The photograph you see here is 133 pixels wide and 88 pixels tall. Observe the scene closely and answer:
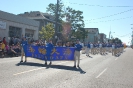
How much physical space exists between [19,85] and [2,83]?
70 cm

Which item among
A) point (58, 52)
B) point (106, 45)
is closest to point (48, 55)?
point (58, 52)

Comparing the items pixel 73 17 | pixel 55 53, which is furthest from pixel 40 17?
pixel 55 53

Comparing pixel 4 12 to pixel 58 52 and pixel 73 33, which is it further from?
pixel 73 33

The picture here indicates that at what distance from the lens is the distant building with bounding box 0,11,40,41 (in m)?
28.6

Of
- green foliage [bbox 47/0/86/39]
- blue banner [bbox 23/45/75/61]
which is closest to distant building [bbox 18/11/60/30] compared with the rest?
green foliage [bbox 47/0/86/39]

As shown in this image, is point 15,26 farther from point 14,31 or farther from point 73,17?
point 73,17

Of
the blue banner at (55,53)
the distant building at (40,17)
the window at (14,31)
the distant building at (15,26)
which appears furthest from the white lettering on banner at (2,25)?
the distant building at (40,17)

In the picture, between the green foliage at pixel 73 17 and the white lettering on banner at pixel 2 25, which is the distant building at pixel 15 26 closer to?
the white lettering on banner at pixel 2 25

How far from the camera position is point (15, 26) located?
31.8m

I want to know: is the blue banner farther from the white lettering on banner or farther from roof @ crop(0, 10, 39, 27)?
roof @ crop(0, 10, 39, 27)

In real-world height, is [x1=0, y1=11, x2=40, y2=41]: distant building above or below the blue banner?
above

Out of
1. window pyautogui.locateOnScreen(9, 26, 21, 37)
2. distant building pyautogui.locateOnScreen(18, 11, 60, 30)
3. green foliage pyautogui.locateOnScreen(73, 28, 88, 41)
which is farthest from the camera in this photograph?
green foliage pyautogui.locateOnScreen(73, 28, 88, 41)

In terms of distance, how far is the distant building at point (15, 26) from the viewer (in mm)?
28617

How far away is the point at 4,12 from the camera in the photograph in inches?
1125
